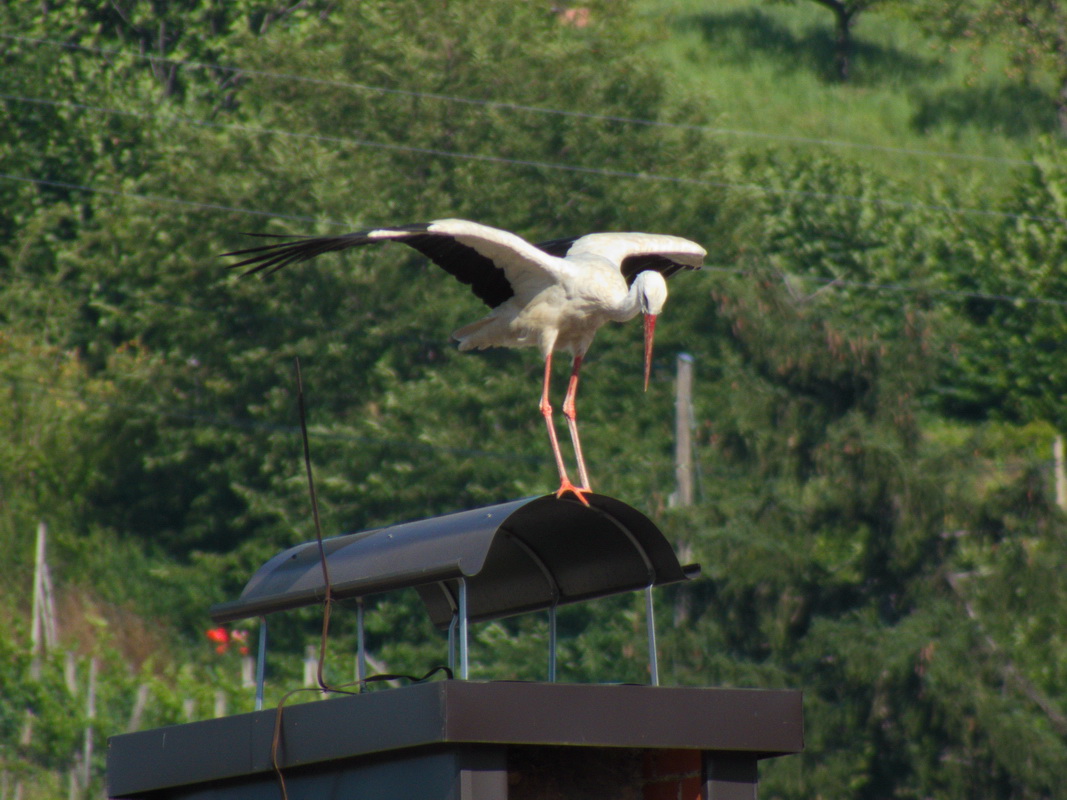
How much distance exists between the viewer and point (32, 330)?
108ft

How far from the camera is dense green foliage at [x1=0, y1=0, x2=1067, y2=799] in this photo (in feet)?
63.3

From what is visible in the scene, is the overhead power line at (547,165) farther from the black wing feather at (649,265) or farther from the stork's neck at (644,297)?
the stork's neck at (644,297)

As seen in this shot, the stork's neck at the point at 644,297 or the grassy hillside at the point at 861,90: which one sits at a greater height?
the stork's neck at the point at 644,297

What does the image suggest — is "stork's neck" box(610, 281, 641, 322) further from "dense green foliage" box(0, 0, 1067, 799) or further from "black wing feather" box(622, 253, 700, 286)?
"dense green foliage" box(0, 0, 1067, 799)

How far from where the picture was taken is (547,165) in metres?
32.1

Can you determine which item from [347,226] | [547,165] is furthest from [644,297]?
[547,165]

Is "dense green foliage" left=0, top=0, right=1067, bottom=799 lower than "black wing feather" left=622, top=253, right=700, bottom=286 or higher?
lower

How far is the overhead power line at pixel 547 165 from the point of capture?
31.1 metres

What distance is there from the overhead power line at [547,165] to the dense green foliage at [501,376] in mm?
132

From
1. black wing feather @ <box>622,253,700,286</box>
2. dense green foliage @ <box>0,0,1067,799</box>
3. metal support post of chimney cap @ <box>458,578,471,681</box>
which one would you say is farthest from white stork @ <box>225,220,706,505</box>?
dense green foliage @ <box>0,0,1067,799</box>

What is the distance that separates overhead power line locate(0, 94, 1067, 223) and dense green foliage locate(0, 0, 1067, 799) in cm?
13

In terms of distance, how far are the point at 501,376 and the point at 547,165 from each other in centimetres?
512

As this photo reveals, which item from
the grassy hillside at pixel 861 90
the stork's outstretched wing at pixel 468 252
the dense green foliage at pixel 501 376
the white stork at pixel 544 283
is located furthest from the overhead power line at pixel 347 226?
the stork's outstretched wing at pixel 468 252

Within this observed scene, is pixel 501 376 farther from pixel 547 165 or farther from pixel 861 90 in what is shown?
pixel 861 90
